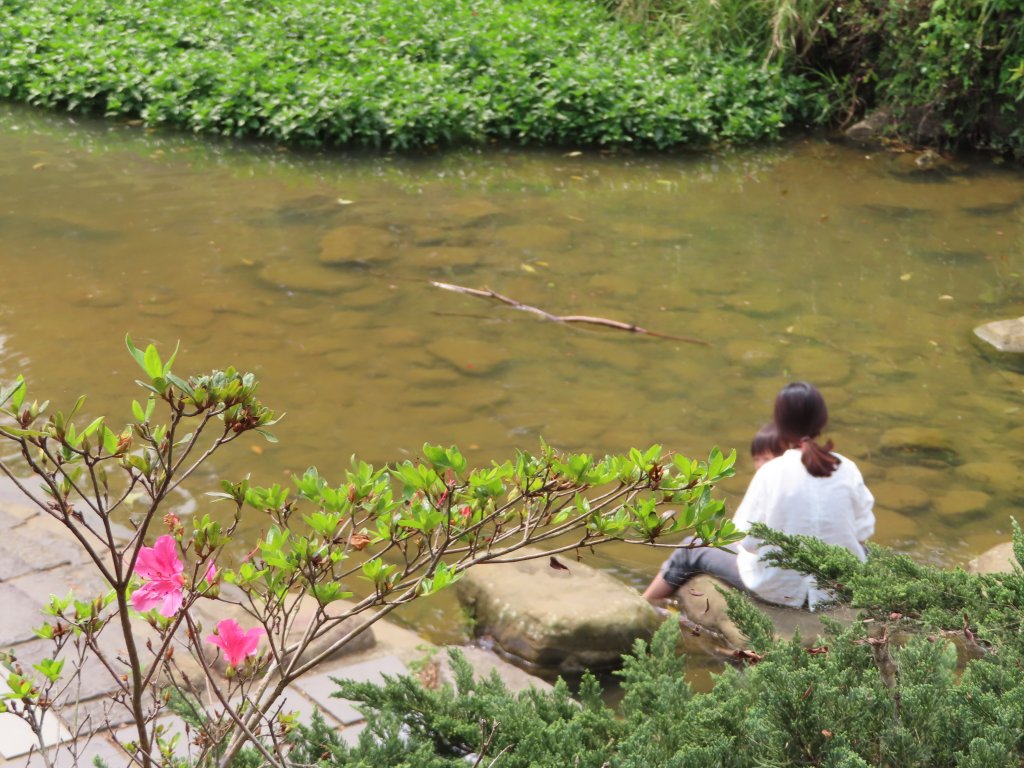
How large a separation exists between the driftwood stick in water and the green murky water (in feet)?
0.27

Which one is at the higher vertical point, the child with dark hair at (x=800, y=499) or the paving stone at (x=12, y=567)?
the child with dark hair at (x=800, y=499)

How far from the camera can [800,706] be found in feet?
7.26

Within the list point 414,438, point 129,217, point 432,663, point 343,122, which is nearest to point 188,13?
point 343,122

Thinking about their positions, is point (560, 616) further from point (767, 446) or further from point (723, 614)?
point (767, 446)

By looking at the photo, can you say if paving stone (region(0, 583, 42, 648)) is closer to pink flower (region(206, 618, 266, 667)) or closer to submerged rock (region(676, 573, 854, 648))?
pink flower (region(206, 618, 266, 667))

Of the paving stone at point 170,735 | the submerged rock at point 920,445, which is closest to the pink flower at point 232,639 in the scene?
the paving stone at point 170,735

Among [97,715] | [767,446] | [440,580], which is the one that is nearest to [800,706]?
[440,580]

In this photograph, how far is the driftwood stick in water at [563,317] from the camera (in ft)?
23.1

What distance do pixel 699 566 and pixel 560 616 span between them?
0.80m

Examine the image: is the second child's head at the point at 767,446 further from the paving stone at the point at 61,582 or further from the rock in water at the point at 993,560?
the paving stone at the point at 61,582

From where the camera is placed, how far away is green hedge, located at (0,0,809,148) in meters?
10.4

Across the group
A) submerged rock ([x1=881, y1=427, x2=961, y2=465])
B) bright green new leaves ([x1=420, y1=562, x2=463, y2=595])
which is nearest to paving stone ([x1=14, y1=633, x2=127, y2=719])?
bright green new leaves ([x1=420, y1=562, x2=463, y2=595])

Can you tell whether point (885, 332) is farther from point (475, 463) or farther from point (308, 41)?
point (308, 41)

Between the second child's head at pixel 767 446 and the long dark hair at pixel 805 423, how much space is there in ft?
0.22
